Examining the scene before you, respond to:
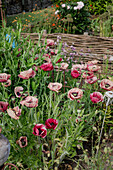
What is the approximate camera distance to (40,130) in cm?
109

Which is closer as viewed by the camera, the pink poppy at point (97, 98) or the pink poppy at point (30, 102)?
the pink poppy at point (30, 102)

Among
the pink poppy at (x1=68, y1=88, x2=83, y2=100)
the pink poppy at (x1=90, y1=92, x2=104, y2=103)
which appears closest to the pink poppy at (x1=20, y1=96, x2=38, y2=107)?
the pink poppy at (x1=68, y1=88, x2=83, y2=100)

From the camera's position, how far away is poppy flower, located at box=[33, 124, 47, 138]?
105cm

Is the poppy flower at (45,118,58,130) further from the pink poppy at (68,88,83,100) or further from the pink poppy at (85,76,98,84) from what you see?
the pink poppy at (85,76,98,84)

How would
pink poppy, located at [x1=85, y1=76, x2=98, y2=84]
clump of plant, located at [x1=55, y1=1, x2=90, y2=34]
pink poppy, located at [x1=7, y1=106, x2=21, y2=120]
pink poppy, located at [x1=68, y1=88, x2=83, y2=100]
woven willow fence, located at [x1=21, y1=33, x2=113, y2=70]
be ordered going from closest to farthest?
pink poppy, located at [x1=7, y1=106, x2=21, y2=120] → pink poppy, located at [x1=68, y1=88, x2=83, y2=100] → pink poppy, located at [x1=85, y1=76, x2=98, y2=84] → woven willow fence, located at [x1=21, y1=33, x2=113, y2=70] → clump of plant, located at [x1=55, y1=1, x2=90, y2=34]

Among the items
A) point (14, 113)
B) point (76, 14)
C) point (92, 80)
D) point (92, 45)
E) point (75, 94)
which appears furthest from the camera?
point (76, 14)

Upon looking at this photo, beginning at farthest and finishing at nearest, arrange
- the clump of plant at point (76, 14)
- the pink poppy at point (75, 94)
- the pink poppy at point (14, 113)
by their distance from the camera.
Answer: the clump of plant at point (76, 14) < the pink poppy at point (75, 94) < the pink poppy at point (14, 113)

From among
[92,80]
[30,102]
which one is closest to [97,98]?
[92,80]

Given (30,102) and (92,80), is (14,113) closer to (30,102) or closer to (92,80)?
(30,102)

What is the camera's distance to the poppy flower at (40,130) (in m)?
1.05

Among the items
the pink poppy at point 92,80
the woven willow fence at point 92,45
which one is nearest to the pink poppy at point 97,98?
the pink poppy at point 92,80

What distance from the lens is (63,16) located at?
4570 mm

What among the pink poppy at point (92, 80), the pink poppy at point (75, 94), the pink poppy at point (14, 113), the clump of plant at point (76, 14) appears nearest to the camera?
the pink poppy at point (14, 113)

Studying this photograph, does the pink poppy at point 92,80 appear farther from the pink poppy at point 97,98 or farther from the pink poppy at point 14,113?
the pink poppy at point 14,113
